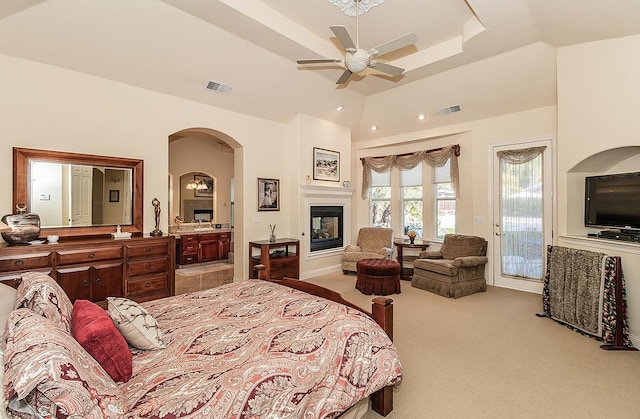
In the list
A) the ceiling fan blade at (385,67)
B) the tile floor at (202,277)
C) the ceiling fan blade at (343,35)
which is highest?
the ceiling fan blade at (343,35)

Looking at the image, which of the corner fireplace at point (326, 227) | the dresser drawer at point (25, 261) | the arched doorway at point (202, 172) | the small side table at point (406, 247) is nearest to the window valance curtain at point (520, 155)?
the small side table at point (406, 247)

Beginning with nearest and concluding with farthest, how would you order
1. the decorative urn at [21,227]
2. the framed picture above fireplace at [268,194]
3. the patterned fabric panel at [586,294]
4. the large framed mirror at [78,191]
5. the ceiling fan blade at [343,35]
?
the ceiling fan blade at [343,35] → the decorative urn at [21,227] → the patterned fabric panel at [586,294] → the large framed mirror at [78,191] → the framed picture above fireplace at [268,194]

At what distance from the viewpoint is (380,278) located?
4766 millimetres

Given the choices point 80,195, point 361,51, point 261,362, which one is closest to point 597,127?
point 361,51

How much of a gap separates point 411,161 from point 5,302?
20.3 ft

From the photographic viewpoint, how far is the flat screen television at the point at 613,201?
3.38m

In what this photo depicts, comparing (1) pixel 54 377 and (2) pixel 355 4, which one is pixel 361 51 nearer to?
(2) pixel 355 4

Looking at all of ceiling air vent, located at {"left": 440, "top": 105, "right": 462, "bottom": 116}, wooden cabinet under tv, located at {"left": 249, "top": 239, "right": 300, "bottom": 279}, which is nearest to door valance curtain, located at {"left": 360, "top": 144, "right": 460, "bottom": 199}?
ceiling air vent, located at {"left": 440, "top": 105, "right": 462, "bottom": 116}

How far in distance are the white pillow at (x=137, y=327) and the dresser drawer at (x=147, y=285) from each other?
207cm

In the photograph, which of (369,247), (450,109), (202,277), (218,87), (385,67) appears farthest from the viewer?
(369,247)

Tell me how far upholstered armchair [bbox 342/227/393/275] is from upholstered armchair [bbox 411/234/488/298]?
0.83 meters

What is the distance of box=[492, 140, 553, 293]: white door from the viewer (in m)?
4.86

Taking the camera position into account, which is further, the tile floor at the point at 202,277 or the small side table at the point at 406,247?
the small side table at the point at 406,247

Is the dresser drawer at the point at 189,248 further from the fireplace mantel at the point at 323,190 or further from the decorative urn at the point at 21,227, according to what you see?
the decorative urn at the point at 21,227
